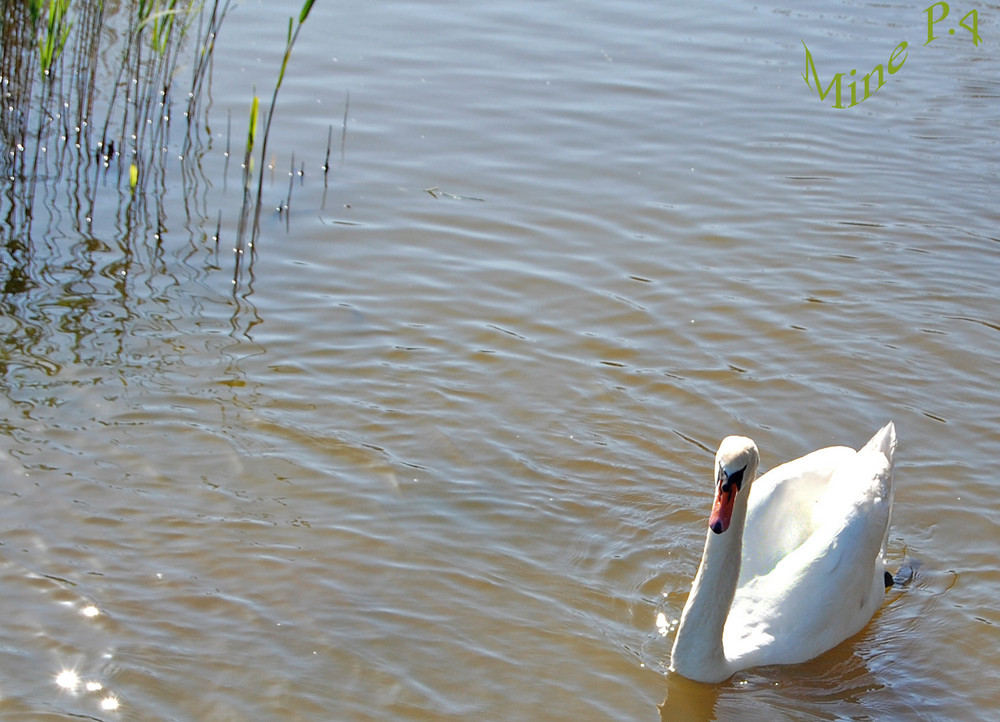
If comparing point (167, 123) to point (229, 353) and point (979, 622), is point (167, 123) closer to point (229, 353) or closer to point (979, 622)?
point (229, 353)

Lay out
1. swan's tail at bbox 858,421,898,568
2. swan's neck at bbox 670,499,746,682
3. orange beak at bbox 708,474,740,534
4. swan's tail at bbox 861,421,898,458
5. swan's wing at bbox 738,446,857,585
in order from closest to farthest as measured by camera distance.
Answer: orange beak at bbox 708,474,740,534 → swan's neck at bbox 670,499,746,682 → swan's tail at bbox 858,421,898,568 → swan's wing at bbox 738,446,857,585 → swan's tail at bbox 861,421,898,458

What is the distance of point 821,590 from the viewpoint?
5.52 meters

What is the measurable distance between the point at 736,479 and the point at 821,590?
80 centimetres

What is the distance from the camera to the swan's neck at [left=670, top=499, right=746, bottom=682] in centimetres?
522

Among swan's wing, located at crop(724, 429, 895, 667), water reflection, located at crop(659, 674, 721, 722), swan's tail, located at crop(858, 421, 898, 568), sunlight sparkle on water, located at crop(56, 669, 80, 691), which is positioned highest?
swan's tail, located at crop(858, 421, 898, 568)

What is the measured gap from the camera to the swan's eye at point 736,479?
5.04 meters

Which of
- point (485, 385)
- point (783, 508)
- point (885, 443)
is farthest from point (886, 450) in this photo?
point (485, 385)

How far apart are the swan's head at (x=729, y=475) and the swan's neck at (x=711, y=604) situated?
5.5 inches

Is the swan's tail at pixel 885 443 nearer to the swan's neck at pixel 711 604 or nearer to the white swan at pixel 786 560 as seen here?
the white swan at pixel 786 560

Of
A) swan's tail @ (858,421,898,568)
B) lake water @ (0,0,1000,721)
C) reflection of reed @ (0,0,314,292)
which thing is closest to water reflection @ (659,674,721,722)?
lake water @ (0,0,1000,721)

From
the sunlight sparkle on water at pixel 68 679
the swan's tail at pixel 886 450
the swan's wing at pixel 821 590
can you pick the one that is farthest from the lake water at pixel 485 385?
the swan's tail at pixel 886 450

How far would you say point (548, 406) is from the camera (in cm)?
737

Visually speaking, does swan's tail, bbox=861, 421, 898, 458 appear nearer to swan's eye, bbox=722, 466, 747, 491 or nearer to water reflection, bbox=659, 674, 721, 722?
swan's eye, bbox=722, 466, 747, 491

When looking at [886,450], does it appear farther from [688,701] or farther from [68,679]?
[68,679]
